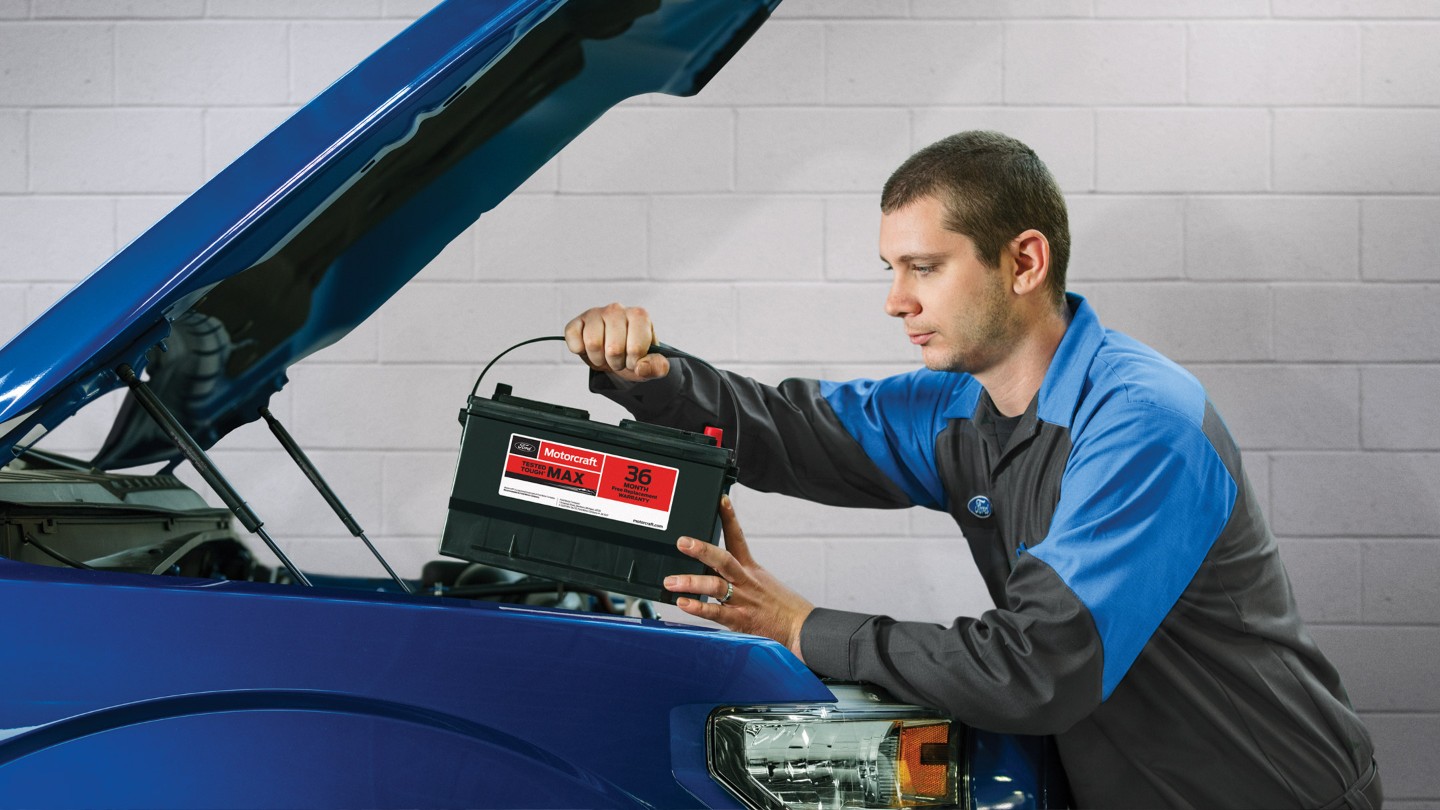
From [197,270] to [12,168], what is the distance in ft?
7.72

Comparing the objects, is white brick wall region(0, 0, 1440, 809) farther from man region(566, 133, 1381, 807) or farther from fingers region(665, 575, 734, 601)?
fingers region(665, 575, 734, 601)

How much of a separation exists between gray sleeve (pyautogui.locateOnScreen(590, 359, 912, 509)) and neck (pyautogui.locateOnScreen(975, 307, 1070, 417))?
0.29m

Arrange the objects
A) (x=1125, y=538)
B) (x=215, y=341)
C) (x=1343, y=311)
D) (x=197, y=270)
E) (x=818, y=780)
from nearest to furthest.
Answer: (x=197, y=270)
(x=818, y=780)
(x=1125, y=538)
(x=215, y=341)
(x=1343, y=311)

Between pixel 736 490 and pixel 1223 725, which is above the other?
pixel 736 490

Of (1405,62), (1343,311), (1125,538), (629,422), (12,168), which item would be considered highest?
(1405,62)

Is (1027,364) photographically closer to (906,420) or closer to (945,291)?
(945,291)

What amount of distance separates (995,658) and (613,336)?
629mm

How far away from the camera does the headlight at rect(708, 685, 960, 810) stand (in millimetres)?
925

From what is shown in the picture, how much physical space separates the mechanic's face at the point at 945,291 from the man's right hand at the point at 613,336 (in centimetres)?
35

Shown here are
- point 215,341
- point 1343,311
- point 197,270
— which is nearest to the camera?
point 197,270

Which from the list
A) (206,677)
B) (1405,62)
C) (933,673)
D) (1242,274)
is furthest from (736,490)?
(1405,62)

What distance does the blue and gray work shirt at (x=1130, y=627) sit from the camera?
41.5 inches

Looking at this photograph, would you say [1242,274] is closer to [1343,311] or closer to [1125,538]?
[1343,311]

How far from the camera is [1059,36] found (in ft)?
8.41
